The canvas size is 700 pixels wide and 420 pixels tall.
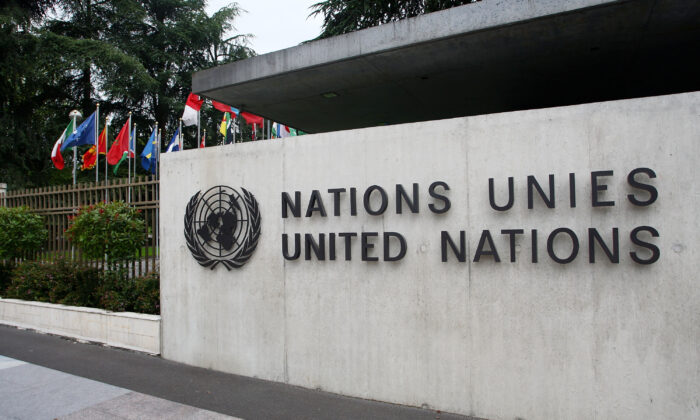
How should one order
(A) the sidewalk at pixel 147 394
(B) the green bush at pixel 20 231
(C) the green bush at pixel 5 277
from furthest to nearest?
(C) the green bush at pixel 5 277 < (B) the green bush at pixel 20 231 < (A) the sidewalk at pixel 147 394

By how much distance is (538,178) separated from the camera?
14.0 ft

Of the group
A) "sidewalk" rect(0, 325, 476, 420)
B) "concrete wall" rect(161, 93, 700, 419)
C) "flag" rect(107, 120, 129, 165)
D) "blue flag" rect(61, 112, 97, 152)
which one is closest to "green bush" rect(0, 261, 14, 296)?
"blue flag" rect(61, 112, 97, 152)

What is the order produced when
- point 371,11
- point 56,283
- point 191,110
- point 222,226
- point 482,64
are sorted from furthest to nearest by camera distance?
point 371,11, point 191,110, point 56,283, point 482,64, point 222,226

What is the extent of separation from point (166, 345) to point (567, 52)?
6906 mm

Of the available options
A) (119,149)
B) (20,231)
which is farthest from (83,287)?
(119,149)

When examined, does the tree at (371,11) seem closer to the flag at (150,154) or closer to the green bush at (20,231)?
the flag at (150,154)

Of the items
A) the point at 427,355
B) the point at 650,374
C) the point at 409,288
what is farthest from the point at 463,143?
the point at 650,374

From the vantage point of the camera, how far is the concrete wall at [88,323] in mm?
6762

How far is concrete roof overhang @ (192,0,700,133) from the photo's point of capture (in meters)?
5.15

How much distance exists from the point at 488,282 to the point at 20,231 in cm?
962

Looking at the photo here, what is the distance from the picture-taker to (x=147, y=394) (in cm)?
521

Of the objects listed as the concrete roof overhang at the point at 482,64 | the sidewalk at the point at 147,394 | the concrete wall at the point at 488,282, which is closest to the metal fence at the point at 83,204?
the sidewalk at the point at 147,394

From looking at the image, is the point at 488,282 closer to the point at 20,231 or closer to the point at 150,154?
the point at 20,231

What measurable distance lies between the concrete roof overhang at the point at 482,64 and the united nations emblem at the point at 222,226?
216cm
